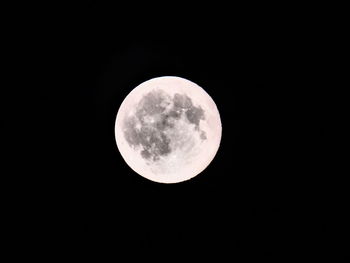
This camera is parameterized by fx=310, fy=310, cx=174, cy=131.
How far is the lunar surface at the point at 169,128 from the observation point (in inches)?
177

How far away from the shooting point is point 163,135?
4465 millimetres

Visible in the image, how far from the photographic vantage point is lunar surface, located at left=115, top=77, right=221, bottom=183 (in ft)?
14.7

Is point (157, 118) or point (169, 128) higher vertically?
point (157, 118)

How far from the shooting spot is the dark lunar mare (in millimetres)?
4469

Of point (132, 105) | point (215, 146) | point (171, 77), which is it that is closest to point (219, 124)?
point (215, 146)

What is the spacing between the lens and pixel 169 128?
4453 millimetres

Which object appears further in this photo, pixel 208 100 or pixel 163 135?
pixel 208 100

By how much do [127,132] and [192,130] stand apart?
997mm

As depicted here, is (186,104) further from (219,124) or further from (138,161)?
(138,161)

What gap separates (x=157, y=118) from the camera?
4469 mm

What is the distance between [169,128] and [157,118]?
0.23m

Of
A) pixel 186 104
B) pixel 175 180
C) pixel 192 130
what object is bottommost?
pixel 175 180

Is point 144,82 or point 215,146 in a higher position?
point 144,82

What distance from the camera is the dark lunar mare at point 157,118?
14.7 ft
